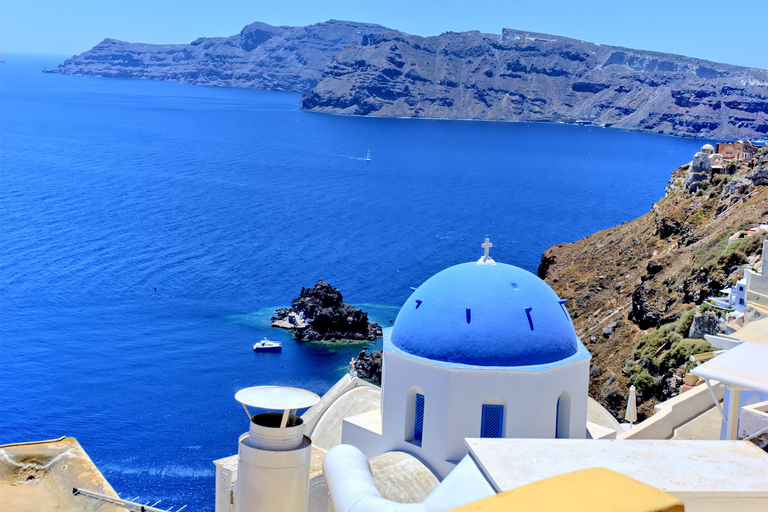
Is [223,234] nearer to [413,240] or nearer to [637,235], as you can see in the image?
[413,240]

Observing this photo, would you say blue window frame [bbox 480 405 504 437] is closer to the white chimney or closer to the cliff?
→ the white chimney

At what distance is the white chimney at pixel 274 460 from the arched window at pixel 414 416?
4786mm

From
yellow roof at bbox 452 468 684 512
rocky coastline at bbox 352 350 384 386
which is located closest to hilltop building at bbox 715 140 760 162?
rocky coastline at bbox 352 350 384 386

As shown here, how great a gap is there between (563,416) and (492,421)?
151cm

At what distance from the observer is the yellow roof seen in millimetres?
4105

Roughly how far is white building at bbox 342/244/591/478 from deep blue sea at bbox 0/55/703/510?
19.6 m

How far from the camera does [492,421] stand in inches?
511

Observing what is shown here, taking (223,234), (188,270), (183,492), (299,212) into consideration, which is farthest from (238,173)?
(183,492)

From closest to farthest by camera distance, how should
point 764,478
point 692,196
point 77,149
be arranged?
point 764,478 < point 692,196 < point 77,149

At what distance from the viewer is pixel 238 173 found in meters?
106

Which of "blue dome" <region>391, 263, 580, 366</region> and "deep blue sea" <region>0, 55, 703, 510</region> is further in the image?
"deep blue sea" <region>0, 55, 703, 510</region>

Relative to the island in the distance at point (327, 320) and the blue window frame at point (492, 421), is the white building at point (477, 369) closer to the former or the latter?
the blue window frame at point (492, 421)

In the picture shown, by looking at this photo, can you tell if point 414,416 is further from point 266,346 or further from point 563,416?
point 266,346

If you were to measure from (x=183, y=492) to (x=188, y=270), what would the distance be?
33.5 metres
